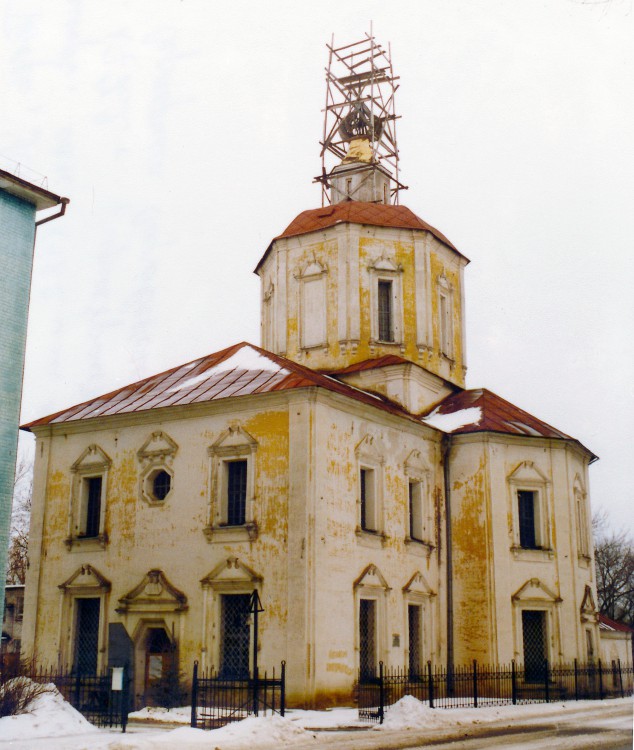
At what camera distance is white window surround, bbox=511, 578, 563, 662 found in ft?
A: 78.5

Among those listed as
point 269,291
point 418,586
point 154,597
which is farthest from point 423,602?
point 269,291

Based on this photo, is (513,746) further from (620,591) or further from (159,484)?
(620,591)

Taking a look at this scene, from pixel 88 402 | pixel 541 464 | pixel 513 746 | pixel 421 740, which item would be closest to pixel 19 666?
pixel 421 740

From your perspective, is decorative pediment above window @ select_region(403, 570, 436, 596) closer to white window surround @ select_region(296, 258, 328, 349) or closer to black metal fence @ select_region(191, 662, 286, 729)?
black metal fence @ select_region(191, 662, 286, 729)

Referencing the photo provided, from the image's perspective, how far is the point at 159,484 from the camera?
22.5 m

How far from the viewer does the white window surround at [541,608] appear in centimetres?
2392

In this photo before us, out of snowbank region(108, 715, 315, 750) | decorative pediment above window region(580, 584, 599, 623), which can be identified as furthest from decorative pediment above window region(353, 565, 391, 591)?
snowbank region(108, 715, 315, 750)

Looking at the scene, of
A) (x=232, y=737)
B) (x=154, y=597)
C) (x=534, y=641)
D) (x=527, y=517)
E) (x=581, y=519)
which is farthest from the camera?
(x=581, y=519)

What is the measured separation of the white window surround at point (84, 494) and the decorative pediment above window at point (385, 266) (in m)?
9.59

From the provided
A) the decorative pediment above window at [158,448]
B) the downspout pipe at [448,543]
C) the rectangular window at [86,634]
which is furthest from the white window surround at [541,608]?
the rectangular window at [86,634]

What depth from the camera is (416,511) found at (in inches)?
953

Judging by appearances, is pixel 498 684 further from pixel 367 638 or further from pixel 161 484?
pixel 161 484

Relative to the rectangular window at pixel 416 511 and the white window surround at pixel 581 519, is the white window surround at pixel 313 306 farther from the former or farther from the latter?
the white window surround at pixel 581 519

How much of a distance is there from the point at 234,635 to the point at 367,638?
10.3 ft
